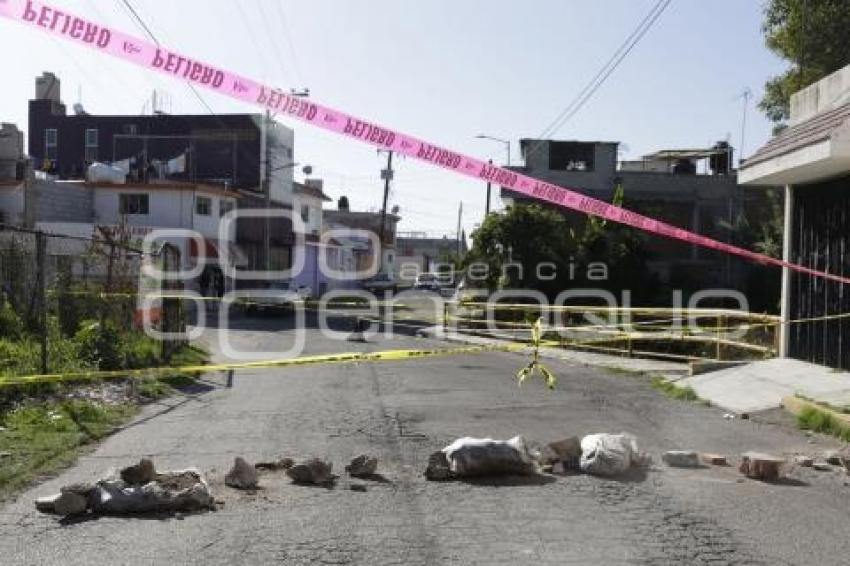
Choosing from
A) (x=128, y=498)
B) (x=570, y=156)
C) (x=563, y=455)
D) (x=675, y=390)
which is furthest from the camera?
(x=570, y=156)

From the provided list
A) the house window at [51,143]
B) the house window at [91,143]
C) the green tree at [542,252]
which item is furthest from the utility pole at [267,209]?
the house window at [51,143]

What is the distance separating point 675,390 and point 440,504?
778 centimetres

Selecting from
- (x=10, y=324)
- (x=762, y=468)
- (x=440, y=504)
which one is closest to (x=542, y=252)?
(x=10, y=324)

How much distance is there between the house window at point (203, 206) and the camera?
46.2 m

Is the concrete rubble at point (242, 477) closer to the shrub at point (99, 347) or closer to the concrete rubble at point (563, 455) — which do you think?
the concrete rubble at point (563, 455)

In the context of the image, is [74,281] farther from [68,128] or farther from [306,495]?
[68,128]

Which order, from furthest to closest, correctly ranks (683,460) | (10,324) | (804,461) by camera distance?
(10,324) → (804,461) → (683,460)

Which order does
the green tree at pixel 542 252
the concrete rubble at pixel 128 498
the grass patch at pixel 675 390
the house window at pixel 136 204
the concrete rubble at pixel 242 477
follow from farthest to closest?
the house window at pixel 136 204
the green tree at pixel 542 252
the grass patch at pixel 675 390
the concrete rubble at pixel 242 477
the concrete rubble at pixel 128 498

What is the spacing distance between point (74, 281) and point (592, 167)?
3397cm

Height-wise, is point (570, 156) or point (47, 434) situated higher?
point (570, 156)

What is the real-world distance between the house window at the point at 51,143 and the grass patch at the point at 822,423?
62.1 m

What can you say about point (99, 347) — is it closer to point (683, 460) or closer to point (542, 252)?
point (683, 460)

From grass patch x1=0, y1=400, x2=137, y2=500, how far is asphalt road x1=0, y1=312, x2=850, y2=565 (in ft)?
0.86

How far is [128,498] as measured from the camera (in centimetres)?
643
